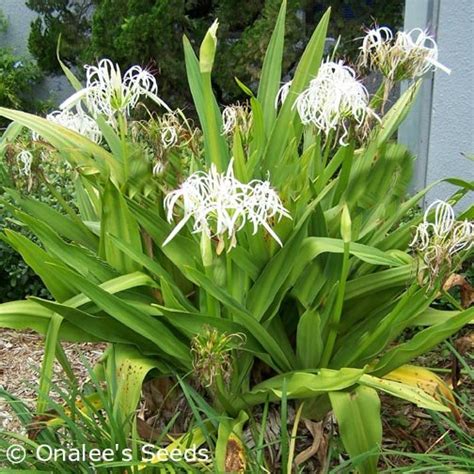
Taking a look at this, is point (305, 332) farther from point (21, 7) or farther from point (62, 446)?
point (21, 7)

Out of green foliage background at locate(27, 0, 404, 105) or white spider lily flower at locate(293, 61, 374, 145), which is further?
green foliage background at locate(27, 0, 404, 105)

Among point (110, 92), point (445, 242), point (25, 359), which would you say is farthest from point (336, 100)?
point (25, 359)

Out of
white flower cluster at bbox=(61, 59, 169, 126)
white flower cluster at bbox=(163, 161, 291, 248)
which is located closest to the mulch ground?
white flower cluster at bbox=(61, 59, 169, 126)

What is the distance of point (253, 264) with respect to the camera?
1943 mm

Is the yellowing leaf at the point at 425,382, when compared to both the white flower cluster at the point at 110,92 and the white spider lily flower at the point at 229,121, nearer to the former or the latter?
the white spider lily flower at the point at 229,121

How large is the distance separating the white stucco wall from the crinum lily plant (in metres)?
1.68

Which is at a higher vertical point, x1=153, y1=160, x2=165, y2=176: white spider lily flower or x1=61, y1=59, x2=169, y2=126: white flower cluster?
x1=61, y1=59, x2=169, y2=126: white flower cluster

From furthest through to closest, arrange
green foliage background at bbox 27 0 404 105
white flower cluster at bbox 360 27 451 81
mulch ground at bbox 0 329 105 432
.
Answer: green foliage background at bbox 27 0 404 105 < mulch ground at bbox 0 329 105 432 < white flower cluster at bbox 360 27 451 81

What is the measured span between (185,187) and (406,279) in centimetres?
73

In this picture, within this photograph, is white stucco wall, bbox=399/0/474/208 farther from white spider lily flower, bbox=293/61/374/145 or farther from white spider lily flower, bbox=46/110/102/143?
white spider lily flower, bbox=46/110/102/143

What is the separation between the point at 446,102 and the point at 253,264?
231 cm

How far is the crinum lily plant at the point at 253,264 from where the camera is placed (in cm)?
183

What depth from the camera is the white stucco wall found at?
375 cm

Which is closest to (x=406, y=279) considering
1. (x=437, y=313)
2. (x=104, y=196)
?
(x=437, y=313)
